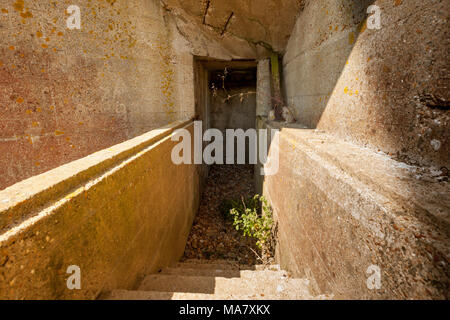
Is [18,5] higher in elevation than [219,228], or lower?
higher

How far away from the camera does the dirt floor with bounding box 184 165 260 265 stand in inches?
142

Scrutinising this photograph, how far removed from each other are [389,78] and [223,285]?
2.00 metres

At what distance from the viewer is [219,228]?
4336 mm

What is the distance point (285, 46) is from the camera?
187 inches

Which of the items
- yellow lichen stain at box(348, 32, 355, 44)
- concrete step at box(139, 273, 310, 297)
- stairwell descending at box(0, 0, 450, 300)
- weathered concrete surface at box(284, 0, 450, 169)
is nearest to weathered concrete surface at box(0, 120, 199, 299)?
stairwell descending at box(0, 0, 450, 300)

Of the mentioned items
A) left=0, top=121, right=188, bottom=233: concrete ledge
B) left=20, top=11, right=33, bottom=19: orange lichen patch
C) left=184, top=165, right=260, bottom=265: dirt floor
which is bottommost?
left=184, top=165, right=260, bottom=265: dirt floor

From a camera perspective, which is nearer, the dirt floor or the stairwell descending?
the stairwell descending

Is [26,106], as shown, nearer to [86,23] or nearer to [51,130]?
[51,130]

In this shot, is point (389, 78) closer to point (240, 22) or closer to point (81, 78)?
point (240, 22)

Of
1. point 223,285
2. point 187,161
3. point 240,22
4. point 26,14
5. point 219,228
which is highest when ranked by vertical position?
point 240,22

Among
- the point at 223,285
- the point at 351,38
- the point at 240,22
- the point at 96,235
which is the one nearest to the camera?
the point at 96,235

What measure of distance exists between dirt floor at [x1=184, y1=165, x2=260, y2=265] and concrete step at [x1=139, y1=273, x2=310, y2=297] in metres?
0.99

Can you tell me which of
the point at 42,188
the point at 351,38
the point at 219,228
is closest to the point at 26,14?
the point at 42,188

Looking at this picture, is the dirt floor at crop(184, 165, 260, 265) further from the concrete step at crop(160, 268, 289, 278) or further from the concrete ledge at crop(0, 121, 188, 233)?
the concrete ledge at crop(0, 121, 188, 233)
